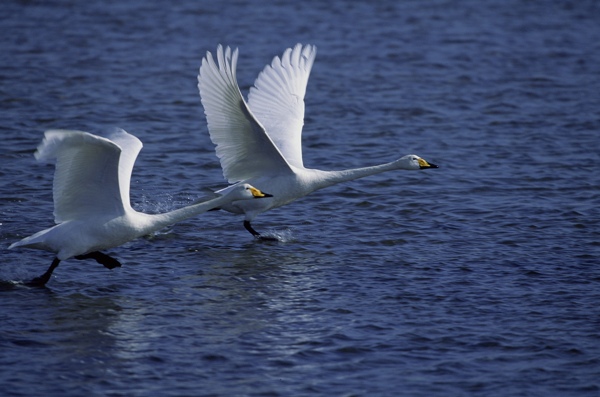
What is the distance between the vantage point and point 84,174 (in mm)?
9258

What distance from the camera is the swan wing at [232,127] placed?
10.8 m

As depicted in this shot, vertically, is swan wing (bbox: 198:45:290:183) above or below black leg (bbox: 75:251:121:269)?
above

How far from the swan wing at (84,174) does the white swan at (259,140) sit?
5.90ft

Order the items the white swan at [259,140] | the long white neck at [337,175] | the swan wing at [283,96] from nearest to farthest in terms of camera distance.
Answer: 1. the white swan at [259,140]
2. the long white neck at [337,175]
3. the swan wing at [283,96]

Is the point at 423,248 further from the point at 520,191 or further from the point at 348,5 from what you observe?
the point at 348,5

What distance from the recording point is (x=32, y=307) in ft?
30.1

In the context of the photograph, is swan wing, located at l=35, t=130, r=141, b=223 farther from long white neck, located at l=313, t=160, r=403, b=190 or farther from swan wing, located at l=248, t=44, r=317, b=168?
swan wing, located at l=248, t=44, r=317, b=168

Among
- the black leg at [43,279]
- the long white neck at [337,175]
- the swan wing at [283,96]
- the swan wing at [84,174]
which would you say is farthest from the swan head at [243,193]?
the swan wing at [283,96]

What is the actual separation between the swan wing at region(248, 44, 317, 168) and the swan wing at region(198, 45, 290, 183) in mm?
952

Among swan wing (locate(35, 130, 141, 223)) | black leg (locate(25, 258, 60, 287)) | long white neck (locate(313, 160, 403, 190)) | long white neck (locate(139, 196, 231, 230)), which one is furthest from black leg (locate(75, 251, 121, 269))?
long white neck (locate(313, 160, 403, 190))

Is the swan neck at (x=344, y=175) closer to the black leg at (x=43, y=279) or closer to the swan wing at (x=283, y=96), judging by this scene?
the swan wing at (x=283, y=96)

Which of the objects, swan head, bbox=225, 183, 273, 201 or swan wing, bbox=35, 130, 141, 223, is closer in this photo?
swan wing, bbox=35, 130, 141, 223

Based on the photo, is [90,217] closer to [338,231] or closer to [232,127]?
[232,127]

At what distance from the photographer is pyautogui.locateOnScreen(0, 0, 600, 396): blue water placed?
8.10 meters
